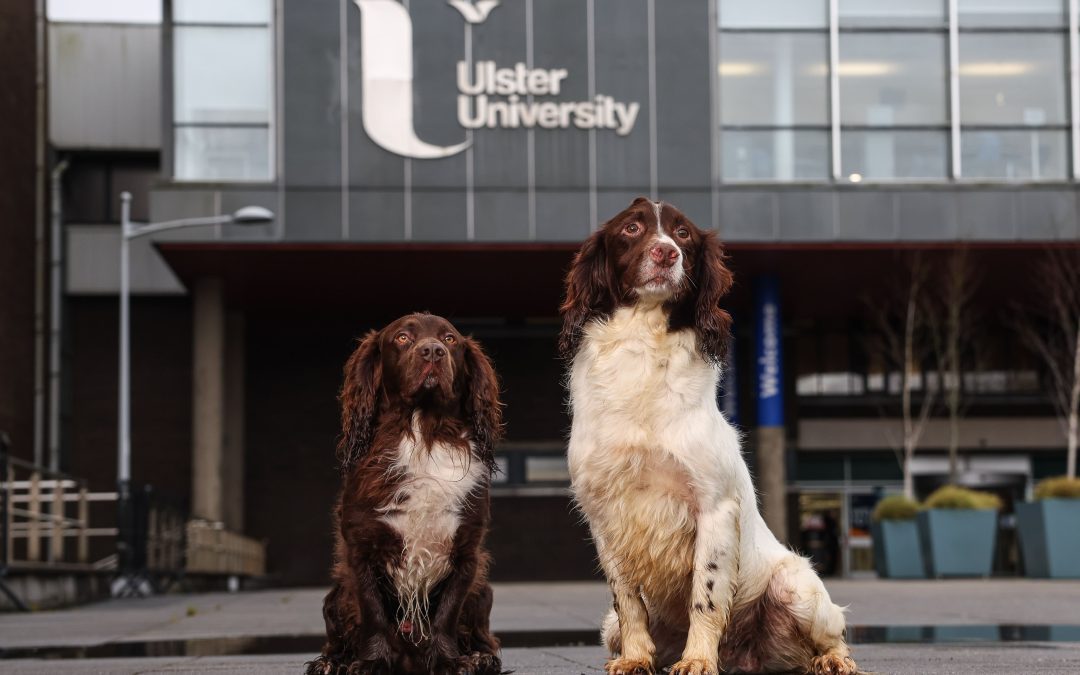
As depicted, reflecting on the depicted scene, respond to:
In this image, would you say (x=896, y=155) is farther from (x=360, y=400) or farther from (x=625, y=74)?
(x=360, y=400)

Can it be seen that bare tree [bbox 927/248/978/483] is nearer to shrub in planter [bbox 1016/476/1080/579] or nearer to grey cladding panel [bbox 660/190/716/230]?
shrub in planter [bbox 1016/476/1080/579]

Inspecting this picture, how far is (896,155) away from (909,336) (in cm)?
376

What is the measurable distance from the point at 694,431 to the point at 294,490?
33.7 m

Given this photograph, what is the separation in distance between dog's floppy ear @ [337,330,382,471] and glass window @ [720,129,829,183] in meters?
23.2

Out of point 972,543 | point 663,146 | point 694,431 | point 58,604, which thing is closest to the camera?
point 694,431

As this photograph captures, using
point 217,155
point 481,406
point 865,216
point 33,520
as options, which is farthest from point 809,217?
point 481,406

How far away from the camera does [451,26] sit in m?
28.3

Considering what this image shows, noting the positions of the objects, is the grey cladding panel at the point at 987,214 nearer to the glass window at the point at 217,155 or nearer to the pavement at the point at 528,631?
the pavement at the point at 528,631

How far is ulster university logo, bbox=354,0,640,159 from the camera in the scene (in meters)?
28.0

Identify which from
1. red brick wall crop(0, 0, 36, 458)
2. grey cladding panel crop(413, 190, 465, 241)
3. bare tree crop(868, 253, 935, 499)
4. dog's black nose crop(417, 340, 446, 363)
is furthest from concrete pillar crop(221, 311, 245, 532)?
dog's black nose crop(417, 340, 446, 363)

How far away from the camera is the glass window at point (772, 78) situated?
2847 centimetres

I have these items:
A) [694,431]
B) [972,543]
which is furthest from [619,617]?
[972,543]

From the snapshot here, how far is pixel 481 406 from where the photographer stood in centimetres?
567

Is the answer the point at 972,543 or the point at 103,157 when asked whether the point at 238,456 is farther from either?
the point at 972,543
